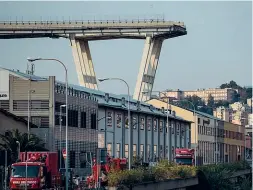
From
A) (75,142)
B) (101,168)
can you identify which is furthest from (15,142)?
(75,142)

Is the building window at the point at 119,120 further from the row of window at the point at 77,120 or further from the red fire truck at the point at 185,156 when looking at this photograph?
the red fire truck at the point at 185,156

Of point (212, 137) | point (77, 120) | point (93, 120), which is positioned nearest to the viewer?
point (77, 120)

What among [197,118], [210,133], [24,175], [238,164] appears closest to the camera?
[24,175]

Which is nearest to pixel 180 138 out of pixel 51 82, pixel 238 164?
pixel 238 164

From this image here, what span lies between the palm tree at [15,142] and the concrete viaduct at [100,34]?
2678 inches

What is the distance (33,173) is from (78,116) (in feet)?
111

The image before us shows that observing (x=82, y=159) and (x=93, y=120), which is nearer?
(x=82, y=159)

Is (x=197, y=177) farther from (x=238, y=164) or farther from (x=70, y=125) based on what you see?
(x=238, y=164)

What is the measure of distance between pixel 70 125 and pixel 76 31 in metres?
59.7

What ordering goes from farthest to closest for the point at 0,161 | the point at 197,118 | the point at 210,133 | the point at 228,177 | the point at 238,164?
the point at 210,133 < the point at 197,118 < the point at 238,164 < the point at 228,177 < the point at 0,161

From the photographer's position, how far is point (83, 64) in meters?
148

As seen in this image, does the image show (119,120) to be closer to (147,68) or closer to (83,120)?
(83,120)

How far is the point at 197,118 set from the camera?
14538 centimetres

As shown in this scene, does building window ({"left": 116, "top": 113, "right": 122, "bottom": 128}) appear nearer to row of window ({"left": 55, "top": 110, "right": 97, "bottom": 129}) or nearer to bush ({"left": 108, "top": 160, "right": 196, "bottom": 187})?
row of window ({"left": 55, "top": 110, "right": 97, "bottom": 129})
